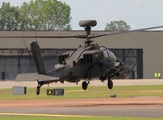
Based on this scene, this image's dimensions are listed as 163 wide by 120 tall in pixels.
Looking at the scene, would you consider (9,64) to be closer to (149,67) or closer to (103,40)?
(103,40)

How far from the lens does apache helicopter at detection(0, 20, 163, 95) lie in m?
37.4

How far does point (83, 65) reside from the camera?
3941cm

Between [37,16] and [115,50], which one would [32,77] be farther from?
[37,16]

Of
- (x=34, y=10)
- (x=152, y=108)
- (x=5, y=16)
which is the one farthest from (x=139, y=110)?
(x=34, y=10)

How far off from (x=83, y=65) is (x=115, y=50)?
61.7 metres

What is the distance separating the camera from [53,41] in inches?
3816

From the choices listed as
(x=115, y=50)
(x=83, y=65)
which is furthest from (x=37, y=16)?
(x=83, y=65)

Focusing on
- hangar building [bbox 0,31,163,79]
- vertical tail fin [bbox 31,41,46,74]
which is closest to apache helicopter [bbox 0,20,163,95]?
vertical tail fin [bbox 31,41,46,74]

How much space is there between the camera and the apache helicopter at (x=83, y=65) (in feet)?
123

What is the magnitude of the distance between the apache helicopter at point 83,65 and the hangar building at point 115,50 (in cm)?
5595

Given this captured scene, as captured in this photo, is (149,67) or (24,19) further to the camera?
(24,19)

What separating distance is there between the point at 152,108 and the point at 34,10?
532ft

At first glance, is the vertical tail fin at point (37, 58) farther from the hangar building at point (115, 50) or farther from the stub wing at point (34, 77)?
the hangar building at point (115, 50)

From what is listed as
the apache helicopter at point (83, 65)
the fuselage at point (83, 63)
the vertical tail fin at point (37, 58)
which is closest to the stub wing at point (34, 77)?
the apache helicopter at point (83, 65)
